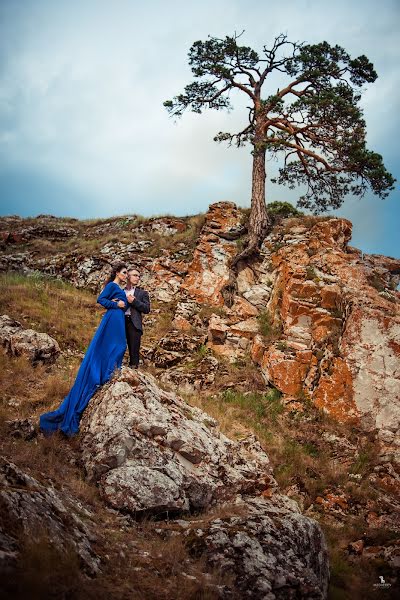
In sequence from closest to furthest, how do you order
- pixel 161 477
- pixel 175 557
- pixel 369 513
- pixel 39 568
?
pixel 39 568
pixel 175 557
pixel 161 477
pixel 369 513

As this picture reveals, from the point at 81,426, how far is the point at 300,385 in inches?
241

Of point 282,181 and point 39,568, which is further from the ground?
point 282,181

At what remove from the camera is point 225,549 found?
477 centimetres

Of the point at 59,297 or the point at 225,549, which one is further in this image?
the point at 59,297

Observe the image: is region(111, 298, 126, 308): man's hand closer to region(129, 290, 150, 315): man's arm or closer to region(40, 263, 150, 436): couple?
A: region(40, 263, 150, 436): couple

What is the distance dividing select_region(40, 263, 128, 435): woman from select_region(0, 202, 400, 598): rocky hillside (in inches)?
13.5

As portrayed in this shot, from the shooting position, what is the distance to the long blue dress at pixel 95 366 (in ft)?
22.3

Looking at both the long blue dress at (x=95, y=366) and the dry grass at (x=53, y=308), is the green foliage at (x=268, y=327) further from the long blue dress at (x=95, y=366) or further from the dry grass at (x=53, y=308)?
the long blue dress at (x=95, y=366)

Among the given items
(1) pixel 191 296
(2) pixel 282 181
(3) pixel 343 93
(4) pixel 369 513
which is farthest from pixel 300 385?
(3) pixel 343 93

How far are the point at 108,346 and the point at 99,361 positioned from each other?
1.02 feet

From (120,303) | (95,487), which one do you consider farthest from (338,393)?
(95,487)

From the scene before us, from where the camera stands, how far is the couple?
6.83 meters

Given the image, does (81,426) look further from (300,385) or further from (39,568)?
(300,385)

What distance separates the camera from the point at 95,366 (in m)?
7.18
